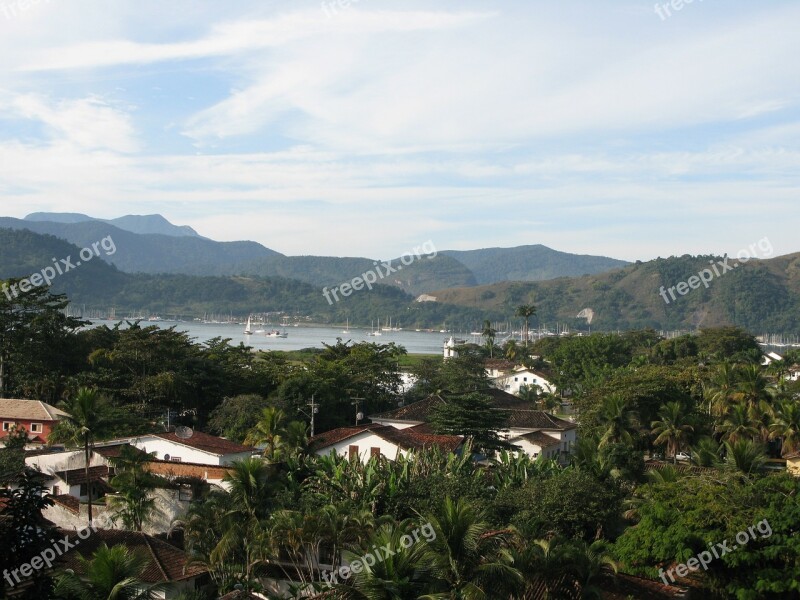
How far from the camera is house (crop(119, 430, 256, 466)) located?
25.8 meters

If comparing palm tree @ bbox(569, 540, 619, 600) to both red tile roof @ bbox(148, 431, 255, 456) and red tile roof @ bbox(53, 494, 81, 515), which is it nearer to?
red tile roof @ bbox(53, 494, 81, 515)

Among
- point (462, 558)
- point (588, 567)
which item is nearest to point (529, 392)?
point (588, 567)

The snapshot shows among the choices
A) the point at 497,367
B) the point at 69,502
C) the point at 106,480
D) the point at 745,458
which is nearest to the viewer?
the point at 69,502

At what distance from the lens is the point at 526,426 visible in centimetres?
3766

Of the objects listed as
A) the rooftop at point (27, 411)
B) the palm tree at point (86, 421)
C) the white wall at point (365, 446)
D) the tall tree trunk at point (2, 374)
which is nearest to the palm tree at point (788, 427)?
the white wall at point (365, 446)

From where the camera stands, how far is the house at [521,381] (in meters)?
66.9

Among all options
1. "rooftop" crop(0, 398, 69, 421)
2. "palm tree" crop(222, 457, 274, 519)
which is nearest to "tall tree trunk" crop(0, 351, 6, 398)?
"rooftop" crop(0, 398, 69, 421)

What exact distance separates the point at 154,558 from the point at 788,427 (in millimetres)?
25319

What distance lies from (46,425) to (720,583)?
25197 millimetres

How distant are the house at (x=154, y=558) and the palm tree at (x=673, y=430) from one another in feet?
67.6

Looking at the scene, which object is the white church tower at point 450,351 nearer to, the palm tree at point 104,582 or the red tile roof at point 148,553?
the red tile roof at point 148,553

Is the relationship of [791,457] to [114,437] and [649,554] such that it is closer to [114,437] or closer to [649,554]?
[649,554]

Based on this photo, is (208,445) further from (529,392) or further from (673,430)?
(529,392)

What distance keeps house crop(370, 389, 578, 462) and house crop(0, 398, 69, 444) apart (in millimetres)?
12731
